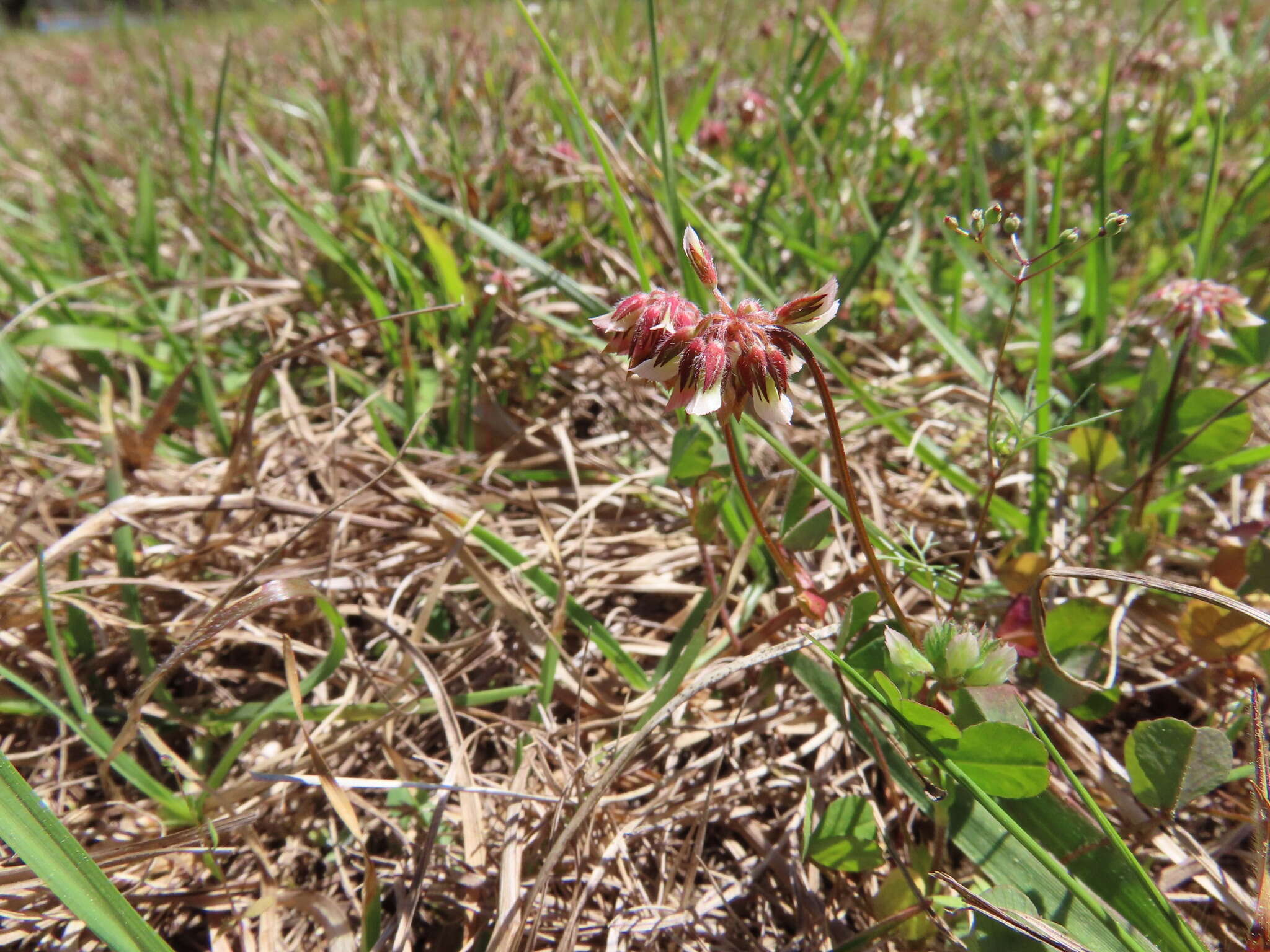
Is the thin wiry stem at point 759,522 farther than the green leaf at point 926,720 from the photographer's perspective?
Yes

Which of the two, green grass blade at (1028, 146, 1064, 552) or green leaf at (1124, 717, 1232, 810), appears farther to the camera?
green grass blade at (1028, 146, 1064, 552)

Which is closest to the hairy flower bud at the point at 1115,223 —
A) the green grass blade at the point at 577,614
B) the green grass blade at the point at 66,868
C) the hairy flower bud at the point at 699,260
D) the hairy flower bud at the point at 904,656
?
the hairy flower bud at the point at 699,260

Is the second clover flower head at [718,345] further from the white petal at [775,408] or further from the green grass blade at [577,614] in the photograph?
the green grass blade at [577,614]

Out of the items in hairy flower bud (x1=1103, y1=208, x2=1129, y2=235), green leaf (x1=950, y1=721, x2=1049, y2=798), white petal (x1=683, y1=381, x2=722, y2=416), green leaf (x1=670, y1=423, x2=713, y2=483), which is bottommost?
green leaf (x1=950, y1=721, x2=1049, y2=798)

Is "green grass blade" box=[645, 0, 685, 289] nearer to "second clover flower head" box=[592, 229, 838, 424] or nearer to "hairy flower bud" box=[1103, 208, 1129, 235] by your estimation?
"second clover flower head" box=[592, 229, 838, 424]

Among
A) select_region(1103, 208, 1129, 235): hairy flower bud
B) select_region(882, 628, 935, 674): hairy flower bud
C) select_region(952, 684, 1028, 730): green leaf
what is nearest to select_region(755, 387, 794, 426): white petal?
select_region(882, 628, 935, 674): hairy flower bud

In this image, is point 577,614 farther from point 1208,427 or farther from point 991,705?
point 1208,427

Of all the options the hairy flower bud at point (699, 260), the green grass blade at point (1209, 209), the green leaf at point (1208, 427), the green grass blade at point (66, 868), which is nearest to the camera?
the green grass blade at point (66, 868)
